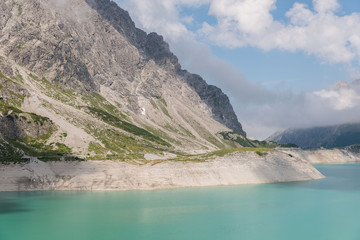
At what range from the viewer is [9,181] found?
80.9 meters

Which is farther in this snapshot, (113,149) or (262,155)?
(113,149)

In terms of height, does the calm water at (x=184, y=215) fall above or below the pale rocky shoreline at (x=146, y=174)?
below

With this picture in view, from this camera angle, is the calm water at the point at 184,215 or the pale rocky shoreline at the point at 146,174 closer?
the calm water at the point at 184,215

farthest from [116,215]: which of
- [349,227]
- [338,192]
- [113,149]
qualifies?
[113,149]

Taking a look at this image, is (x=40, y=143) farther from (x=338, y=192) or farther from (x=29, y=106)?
(x=338, y=192)

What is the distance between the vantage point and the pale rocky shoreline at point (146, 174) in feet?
271

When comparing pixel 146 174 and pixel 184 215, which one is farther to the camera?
pixel 146 174

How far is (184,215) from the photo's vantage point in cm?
5541

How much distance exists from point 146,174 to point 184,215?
33950mm

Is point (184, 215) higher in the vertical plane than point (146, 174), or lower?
lower

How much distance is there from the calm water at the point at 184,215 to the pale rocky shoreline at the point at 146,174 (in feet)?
18.2

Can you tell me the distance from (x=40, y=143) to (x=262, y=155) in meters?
78.9

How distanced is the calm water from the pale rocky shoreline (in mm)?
5536

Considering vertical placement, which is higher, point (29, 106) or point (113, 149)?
point (29, 106)
